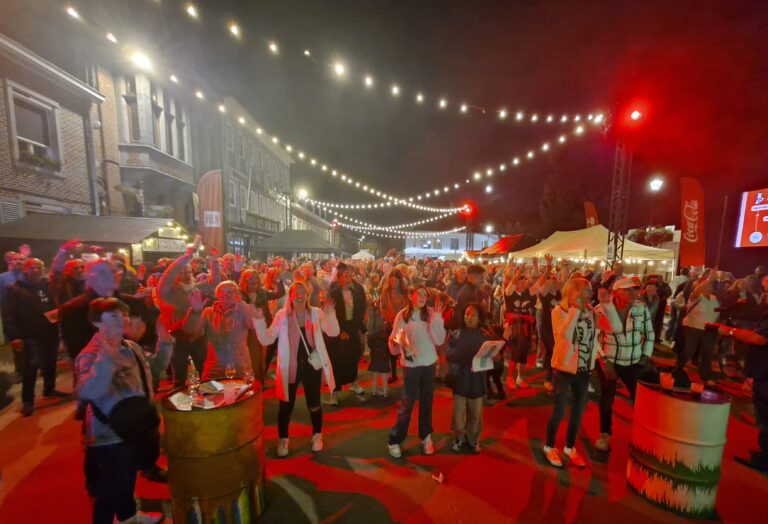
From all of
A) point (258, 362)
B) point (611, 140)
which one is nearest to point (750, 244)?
point (611, 140)

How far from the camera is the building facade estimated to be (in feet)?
30.9

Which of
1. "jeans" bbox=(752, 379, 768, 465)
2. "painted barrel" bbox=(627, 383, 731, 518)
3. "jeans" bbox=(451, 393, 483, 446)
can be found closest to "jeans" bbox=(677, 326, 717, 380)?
"jeans" bbox=(752, 379, 768, 465)

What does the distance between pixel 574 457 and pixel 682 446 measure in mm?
1046

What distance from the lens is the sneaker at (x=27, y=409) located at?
15.2ft

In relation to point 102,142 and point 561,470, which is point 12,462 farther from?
point 102,142

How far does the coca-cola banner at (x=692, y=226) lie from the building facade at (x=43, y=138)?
72.8 ft

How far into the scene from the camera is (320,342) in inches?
146

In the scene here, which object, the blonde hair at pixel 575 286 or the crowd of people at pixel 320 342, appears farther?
the blonde hair at pixel 575 286

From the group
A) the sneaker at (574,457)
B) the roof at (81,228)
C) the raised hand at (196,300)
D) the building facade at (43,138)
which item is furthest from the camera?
the building facade at (43,138)

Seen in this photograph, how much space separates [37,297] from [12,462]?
7.35 feet

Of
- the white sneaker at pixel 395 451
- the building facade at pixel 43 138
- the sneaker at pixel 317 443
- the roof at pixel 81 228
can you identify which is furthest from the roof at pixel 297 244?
the white sneaker at pixel 395 451

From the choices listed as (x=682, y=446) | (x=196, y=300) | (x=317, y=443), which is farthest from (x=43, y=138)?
(x=682, y=446)

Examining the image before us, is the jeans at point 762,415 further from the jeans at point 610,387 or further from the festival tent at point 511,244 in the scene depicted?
the festival tent at point 511,244

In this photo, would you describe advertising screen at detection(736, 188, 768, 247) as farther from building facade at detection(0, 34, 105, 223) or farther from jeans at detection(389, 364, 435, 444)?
building facade at detection(0, 34, 105, 223)
